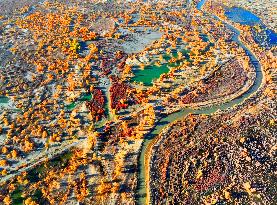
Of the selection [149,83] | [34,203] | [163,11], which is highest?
[163,11]

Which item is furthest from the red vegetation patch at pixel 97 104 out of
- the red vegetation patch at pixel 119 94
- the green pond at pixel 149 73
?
the green pond at pixel 149 73

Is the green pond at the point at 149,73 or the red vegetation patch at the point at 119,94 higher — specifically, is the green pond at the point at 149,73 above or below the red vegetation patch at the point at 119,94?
above

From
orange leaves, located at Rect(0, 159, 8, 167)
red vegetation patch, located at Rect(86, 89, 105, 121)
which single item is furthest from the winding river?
orange leaves, located at Rect(0, 159, 8, 167)

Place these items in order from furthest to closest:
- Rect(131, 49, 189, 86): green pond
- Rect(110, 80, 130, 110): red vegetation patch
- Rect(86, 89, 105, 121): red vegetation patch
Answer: Rect(131, 49, 189, 86): green pond
Rect(110, 80, 130, 110): red vegetation patch
Rect(86, 89, 105, 121): red vegetation patch

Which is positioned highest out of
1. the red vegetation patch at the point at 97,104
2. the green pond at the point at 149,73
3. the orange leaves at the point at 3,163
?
the green pond at the point at 149,73

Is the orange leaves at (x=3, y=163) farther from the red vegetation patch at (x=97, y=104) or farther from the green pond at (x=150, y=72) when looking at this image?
the green pond at (x=150, y=72)

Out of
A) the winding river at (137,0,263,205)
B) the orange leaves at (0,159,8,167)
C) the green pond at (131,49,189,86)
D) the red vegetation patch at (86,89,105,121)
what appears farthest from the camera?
the green pond at (131,49,189,86)

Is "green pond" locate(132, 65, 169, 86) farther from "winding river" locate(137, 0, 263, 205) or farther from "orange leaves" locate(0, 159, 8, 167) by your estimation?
"orange leaves" locate(0, 159, 8, 167)

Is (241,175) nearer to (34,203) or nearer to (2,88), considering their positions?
(34,203)

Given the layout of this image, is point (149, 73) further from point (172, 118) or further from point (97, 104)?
point (172, 118)

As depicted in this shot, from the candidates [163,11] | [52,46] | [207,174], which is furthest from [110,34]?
[207,174]

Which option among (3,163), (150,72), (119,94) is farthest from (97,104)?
(3,163)
